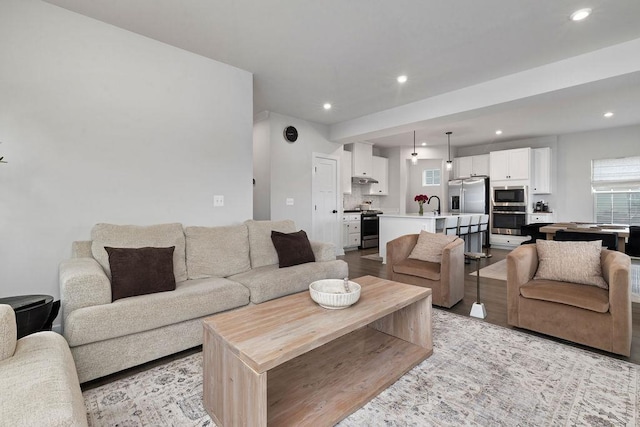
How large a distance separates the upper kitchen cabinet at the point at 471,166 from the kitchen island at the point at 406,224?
295cm

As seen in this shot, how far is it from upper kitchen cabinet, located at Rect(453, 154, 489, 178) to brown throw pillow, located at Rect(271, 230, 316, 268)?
6021 millimetres

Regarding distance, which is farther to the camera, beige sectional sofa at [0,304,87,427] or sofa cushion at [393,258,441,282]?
sofa cushion at [393,258,441,282]

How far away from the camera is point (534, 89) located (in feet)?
11.3

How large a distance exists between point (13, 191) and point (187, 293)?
60.6 inches

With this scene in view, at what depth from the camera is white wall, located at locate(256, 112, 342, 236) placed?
5129 mm

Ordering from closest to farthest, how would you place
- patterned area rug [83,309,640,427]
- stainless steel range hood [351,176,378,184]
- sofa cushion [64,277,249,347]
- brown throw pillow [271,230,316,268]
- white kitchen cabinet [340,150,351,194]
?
patterned area rug [83,309,640,427] → sofa cushion [64,277,249,347] → brown throw pillow [271,230,316,268] → white kitchen cabinet [340,150,351,194] → stainless steel range hood [351,176,378,184]

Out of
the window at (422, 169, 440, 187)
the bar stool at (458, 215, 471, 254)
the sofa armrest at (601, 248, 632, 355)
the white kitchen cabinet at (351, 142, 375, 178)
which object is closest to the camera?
the sofa armrest at (601, 248, 632, 355)

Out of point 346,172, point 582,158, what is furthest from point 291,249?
point 582,158

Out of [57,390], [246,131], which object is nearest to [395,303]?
[57,390]

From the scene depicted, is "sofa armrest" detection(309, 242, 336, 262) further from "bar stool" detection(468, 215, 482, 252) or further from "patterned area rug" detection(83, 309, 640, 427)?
"bar stool" detection(468, 215, 482, 252)

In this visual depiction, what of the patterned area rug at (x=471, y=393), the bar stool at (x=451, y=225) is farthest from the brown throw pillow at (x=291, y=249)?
the bar stool at (x=451, y=225)

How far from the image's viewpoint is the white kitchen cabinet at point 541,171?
21.9 feet

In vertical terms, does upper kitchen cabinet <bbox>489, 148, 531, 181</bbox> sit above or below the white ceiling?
below

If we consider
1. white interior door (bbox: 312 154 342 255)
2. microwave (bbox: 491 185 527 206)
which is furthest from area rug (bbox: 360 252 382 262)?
microwave (bbox: 491 185 527 206)
